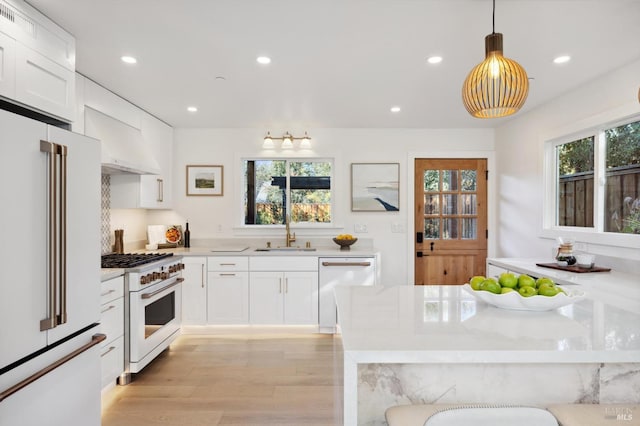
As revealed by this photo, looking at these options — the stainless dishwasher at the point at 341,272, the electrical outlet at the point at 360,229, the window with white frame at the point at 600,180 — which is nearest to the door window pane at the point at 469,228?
the window with white frame at the point at 600,180

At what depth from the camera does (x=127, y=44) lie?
89.2 inches

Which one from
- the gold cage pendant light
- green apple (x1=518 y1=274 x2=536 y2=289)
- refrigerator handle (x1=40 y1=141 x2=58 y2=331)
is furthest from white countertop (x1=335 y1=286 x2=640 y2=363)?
refrigerator handle (x1=40 y1=141 x2=58 y2=331)

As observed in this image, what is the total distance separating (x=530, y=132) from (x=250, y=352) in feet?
11.8

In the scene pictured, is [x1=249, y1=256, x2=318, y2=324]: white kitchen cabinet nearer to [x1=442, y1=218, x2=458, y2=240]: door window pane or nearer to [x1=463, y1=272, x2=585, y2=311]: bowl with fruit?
[x1=442, y1=218, x2=458, y2=240]: door window pane

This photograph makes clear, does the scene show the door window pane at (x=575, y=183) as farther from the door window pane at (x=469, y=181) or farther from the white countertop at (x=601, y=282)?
the door window pane at (x=469, y=181)

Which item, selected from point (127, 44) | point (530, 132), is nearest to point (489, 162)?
point (530, 132)

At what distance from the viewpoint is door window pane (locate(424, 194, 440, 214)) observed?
14.7ft

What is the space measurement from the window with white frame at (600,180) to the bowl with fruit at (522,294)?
1732 mm

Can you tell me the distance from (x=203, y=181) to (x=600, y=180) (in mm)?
4053

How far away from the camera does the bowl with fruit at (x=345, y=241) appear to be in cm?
411

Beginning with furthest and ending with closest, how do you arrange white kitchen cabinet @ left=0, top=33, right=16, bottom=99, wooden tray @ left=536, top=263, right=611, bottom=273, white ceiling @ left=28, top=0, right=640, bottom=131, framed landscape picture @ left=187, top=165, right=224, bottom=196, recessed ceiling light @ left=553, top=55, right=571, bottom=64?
framed landscape picture @ left=187, top=165, right=224, bottom=196 < wooden tray @ left=536, top=263, right=611, bottom=273 < recessed ceiling light @ left=553, top=55, right=571, bottom=64 < white ceiling @ left=28, top=0, right=640, bottom=131 < white kitchen cabinet @ left=0, top=33, right=16, bottom=99

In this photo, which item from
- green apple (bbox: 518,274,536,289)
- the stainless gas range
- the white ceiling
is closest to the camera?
→ green apple (bbox: 518,274,536,289)

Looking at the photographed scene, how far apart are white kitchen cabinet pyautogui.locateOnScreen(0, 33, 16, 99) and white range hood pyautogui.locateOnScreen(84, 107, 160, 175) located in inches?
42.3

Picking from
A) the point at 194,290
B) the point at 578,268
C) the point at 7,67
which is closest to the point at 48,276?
the point at 7,67
